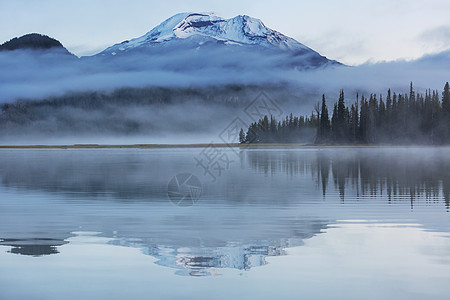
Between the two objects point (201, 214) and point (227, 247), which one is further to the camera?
point (201, 214)

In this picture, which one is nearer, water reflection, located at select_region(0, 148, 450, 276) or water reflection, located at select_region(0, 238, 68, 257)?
water reflection, located at select_region(0, 238, 68, 257)

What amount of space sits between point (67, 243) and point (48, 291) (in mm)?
4735

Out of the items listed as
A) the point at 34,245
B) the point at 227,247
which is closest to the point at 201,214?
the point at 227,247

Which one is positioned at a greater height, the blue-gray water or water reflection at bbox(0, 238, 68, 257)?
water reflection at bbox(0, 238, 68, 257)

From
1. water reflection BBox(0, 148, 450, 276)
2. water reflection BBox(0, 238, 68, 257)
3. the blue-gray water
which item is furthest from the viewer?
water reflection BBox(0, 148, 450, 276)

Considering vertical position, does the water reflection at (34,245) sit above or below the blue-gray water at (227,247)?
above

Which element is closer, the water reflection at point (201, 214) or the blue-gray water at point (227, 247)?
the blue-gray water at point (227, 247)

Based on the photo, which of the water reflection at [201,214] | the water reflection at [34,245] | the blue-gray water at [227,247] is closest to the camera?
the blue-gray water at [227,247]

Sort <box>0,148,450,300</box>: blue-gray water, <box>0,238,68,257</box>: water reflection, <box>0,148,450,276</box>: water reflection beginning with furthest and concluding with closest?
<box>0,148,450,276</box>: water reflection → <box>0,238,68,257</box>: water reflection → <box>0,148,450,300</box>: blue-gray water

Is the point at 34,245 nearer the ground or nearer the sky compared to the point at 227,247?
nearer the sky

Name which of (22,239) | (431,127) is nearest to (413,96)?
(431,127)

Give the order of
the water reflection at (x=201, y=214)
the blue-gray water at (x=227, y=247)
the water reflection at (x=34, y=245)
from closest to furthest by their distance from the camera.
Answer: the blue-gray water at (x=227, y=247) < the water reflection at (x=34, y=245) < the water reflection at (x=201, y=214)

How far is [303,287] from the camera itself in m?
11.7

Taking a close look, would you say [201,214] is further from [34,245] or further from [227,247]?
[34,245]
